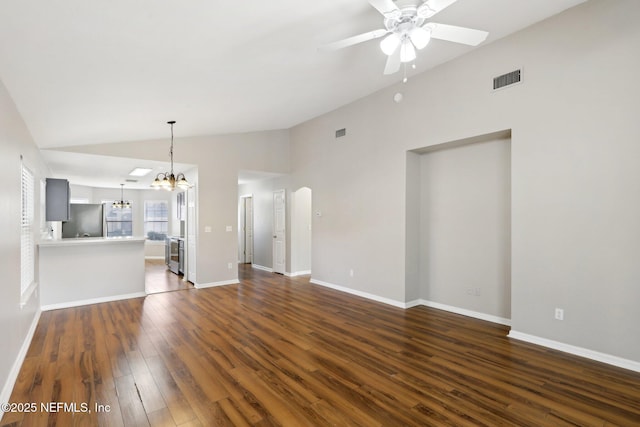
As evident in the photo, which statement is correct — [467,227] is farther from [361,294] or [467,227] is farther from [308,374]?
[308,374]

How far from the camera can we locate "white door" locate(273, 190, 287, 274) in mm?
7742

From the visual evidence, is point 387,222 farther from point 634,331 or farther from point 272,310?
point 634,331

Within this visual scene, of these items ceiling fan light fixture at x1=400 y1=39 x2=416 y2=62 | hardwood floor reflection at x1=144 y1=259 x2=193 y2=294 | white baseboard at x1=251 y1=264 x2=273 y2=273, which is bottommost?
hardwood floor reflection at x1=144 y1=259 x2=193 y2=294

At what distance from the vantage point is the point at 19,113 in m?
3.26

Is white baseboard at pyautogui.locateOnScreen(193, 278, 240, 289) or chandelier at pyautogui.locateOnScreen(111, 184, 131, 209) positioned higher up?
chandelier at pyautogui.locateOnScreen(111, 184, 131, 209)

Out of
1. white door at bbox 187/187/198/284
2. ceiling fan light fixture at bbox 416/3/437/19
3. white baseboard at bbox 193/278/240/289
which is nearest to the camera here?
ceiling fan light fixture at bbox 416/3/437/19

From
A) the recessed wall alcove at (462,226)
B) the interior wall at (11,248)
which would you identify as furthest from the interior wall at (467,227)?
the interior wall at (11,248)

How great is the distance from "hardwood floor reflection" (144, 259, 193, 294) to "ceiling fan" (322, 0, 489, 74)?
5645mm

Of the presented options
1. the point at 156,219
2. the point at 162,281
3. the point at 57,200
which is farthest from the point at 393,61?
the point at 156,219

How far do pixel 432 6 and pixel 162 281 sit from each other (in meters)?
7.25

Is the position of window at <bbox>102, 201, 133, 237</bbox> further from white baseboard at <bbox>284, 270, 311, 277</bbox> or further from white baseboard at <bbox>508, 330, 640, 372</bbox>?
white baseboard at <bbox>508, 330, 640, 372</bbox>

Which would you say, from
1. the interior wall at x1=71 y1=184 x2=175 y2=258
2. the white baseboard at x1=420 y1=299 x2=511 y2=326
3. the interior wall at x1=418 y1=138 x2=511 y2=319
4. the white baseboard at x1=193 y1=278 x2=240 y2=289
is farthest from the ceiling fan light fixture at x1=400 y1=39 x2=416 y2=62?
the interior wall at x1=71 y1=184 x2=175 y2=258

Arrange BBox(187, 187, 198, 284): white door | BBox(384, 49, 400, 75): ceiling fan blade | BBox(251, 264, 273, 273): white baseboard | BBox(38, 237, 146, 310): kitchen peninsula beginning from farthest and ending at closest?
BBox(251, 264, 273, 273): white baseboard < BBox(187, 187, 198, 284): white door < BBox(38, 237, 146, 310): kitchen peninsula < BBox(384, 49, 400, 75): ceiling fan blade

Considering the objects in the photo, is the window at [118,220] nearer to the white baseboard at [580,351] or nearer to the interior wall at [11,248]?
the interior wall at [11,248]
